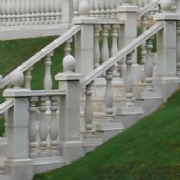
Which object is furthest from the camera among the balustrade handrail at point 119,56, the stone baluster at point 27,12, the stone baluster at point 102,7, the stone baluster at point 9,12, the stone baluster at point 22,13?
the stone baluster at point 9,12

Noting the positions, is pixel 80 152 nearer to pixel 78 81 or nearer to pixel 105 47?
pixel 78 81

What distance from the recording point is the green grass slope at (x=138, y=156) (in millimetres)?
13594

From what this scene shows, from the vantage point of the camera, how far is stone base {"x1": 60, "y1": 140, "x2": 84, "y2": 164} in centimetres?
1527

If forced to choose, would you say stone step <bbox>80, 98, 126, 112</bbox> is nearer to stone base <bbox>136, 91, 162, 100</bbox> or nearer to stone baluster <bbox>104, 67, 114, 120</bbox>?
stone base <bbox>136, 91, 162, 100</bbox>

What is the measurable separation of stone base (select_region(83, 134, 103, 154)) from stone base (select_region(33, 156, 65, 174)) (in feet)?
1.43

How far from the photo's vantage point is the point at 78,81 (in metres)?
15.4

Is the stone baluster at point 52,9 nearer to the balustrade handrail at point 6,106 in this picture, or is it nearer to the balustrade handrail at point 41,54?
the balustrade handrail at point 41,54

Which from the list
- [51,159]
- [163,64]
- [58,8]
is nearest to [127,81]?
[163,64]

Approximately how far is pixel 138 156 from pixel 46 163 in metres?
1.65

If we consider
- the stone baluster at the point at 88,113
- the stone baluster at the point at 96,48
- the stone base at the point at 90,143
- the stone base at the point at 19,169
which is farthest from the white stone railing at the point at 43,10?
the stone base at the point at 19,169

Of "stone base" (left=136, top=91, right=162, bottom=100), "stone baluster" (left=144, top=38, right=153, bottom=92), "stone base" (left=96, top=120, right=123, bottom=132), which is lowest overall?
"stone base" (left=96, top=120, right=123, bottom=132)

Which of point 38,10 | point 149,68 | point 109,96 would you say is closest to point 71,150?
point 109,96

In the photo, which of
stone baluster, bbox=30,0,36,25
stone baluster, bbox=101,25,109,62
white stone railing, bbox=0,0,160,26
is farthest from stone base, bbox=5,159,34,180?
stone baluster, bbox=30,0,36,25

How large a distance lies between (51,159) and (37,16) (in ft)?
30.2
